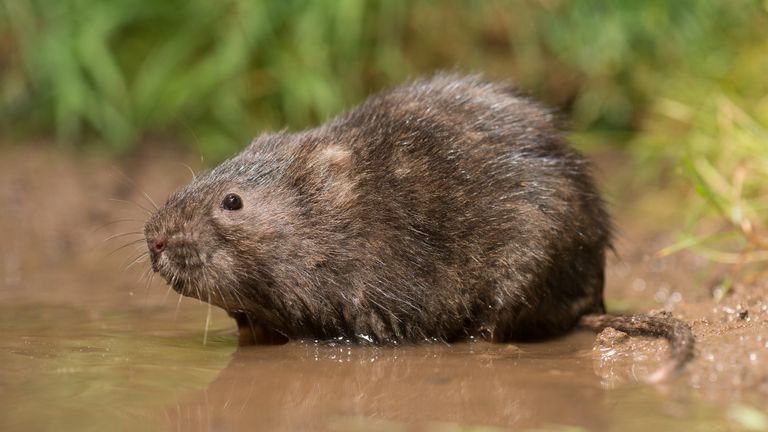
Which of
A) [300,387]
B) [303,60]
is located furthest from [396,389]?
[303,60]

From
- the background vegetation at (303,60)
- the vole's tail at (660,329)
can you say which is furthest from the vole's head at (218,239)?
the background vegetation at (303,60)

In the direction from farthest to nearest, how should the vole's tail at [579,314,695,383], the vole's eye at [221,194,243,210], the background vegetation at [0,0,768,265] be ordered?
the background vegetation at [0,0,768,265] → the vole's eye at [221,194,243,210] → the vole's tail at [579,314,695,383]

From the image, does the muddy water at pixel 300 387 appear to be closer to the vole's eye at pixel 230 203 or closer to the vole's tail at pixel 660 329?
the vole's tail at pixel 660 329

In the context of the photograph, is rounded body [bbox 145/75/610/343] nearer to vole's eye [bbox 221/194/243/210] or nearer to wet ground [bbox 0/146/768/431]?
vole's eye [bbox 221/194/243/210]

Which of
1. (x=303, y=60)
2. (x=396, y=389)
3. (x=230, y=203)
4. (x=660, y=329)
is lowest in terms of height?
(x=396, y=389)

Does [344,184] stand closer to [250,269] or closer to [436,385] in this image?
[250,269]

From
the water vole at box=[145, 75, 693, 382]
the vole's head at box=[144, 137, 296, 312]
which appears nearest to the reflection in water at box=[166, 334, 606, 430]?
the water vole at box=[145, 75, 693, 382]

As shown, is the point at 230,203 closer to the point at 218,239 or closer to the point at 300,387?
the point at 218,239
